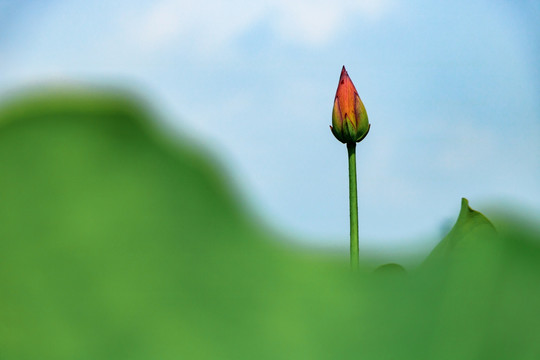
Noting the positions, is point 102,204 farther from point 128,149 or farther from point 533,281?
point 533,281

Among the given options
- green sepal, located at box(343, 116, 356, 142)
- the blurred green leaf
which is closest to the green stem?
green sepal, located at box(343, 116, 356, 142)

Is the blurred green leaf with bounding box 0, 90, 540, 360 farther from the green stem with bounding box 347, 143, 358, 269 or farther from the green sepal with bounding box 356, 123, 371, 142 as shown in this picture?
the green sepal with bounding box 356, 123, 371, 142

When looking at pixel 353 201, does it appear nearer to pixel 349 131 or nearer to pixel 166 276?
pixel 349 131

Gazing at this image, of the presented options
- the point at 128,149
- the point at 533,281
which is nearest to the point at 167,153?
the point at 128,149

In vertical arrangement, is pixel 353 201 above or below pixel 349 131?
below

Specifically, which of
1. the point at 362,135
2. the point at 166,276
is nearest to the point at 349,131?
the point at 362,135

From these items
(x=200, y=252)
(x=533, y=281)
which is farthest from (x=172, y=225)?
(x=533, y=281)

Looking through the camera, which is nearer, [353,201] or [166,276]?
[166,276]
